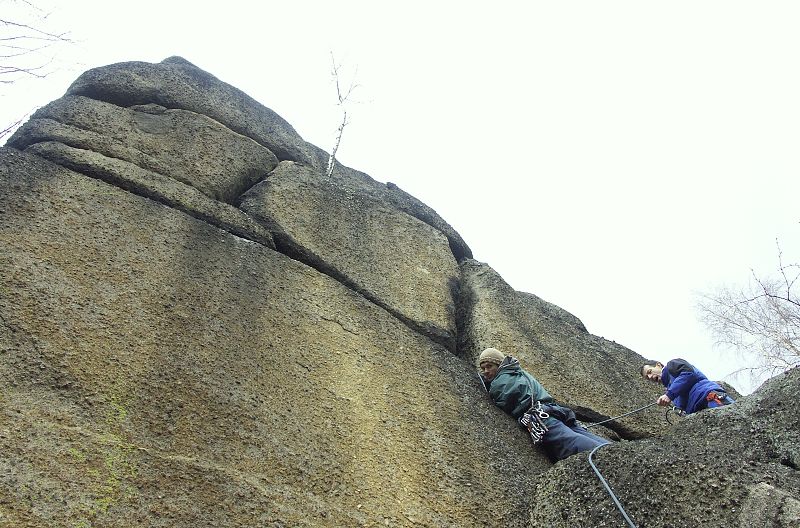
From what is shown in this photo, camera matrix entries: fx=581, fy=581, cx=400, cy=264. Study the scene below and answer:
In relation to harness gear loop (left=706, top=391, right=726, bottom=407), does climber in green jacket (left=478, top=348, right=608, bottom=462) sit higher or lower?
lower

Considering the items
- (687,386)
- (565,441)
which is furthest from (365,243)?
(687,386)

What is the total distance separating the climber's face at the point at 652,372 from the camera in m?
8.08

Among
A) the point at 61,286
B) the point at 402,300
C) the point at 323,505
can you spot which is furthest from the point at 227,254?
the point at 323,505

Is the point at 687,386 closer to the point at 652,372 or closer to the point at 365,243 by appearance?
the point at 652,372

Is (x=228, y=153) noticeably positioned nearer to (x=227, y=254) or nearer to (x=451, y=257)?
(x=227, y=254)

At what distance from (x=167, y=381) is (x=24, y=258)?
71.0 inches

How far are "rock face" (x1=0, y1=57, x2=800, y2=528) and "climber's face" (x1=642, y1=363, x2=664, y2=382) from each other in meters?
0.17

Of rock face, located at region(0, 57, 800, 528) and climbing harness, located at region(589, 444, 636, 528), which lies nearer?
rock face, located at region(0, 57, 800, 528)

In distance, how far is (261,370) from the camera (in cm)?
543

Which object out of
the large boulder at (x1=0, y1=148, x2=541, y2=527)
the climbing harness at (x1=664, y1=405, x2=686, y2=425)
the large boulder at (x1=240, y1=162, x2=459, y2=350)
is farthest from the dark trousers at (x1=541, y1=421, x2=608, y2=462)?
the climbing harness at (x1=664, y1=405, x2=686, y2=425)

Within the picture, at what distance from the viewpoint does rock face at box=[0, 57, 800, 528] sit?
165 inches

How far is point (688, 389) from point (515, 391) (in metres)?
2.18

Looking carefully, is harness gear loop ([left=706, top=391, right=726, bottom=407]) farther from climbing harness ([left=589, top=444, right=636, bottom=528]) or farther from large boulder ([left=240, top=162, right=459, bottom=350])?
large boulder ([left=240, top=162, right=459, bottom=350])

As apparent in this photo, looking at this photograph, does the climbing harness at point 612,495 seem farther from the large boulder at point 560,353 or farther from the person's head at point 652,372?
the person's head at point 652,372
